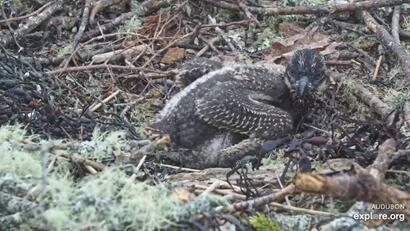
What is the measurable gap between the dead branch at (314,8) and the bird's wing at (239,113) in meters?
1.08

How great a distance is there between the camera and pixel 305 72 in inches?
151

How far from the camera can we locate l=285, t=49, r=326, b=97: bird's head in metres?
3.81

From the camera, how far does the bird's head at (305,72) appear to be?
381cm

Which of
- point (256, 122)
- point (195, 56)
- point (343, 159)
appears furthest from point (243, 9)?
point (343, 159)

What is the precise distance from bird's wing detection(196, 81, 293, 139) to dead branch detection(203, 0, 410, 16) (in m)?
1.08

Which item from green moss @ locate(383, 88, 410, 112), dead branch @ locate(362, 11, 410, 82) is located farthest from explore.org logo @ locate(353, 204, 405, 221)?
dead branch @ locate(362, 11, 410, 82)

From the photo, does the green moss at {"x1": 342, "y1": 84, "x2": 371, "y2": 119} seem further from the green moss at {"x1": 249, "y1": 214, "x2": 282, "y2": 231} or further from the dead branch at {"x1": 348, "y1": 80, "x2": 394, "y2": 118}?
the green moss at {"x1": 249, "y1": 214, "x2": 282, "y2": 231}

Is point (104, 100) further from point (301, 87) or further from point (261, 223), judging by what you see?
point (261, 223)

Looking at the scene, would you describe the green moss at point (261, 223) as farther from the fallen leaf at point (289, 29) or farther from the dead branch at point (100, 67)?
the fallen leaf at point (289, 29)

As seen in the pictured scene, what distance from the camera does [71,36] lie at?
4.43 m

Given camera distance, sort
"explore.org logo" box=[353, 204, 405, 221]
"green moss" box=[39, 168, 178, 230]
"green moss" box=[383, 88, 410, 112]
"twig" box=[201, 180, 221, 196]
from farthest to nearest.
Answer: "green moss" box=[383, 88, 410, 112]
"twig" box=[201, 180, 221, 196]
"explore.org logo" box=[353, 204, 405, 221]
"green moss" box=[39, 168, 178, 230]

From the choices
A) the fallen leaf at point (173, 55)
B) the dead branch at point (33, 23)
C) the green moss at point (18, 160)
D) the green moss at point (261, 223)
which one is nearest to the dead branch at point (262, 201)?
the green moss at point (261, 223)

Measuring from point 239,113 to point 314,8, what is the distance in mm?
1335

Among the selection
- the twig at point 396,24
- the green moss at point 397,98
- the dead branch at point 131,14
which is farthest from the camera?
the dead branch at point 131,14
